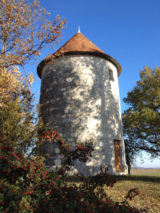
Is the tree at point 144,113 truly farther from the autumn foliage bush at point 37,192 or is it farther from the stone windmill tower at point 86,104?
the autumn foliage bush at point 37,192

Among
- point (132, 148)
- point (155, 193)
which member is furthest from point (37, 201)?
point (132, 148)

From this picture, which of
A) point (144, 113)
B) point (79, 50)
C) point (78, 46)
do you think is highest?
point (78, 46)

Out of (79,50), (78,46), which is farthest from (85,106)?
(78,46)

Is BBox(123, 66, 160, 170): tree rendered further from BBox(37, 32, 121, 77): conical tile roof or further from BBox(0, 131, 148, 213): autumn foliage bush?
BBox(0, 131, 148, 213): autumn foliage bush

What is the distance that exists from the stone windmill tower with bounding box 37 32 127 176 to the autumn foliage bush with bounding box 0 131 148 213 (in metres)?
6.52

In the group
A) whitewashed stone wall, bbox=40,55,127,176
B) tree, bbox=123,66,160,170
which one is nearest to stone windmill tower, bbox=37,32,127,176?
whitewashed stone wall, bbox=40,55,127,176

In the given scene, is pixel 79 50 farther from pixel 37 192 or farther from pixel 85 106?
pixel 37 192

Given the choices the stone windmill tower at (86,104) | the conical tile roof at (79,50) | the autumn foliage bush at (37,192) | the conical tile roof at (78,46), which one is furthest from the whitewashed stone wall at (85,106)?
the autumn foliage bush at (37,192)

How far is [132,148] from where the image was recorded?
53.9 ft

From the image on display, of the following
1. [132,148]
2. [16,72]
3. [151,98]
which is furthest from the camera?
[132,148]

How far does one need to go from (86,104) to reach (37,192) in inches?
303

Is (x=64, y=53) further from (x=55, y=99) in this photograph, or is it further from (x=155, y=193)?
(x=155, y=193)

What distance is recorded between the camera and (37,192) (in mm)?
2568

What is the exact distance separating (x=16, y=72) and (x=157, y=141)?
1227 centimetres
